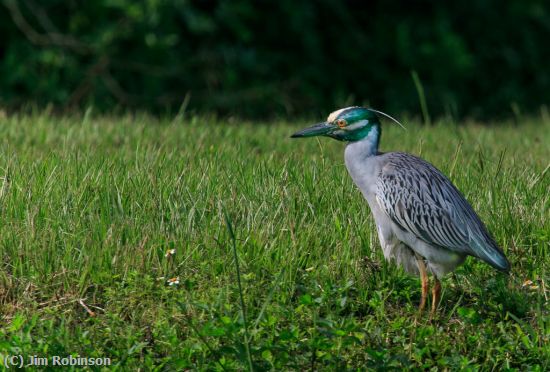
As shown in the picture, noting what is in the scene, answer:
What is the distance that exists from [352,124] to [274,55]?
760 cm

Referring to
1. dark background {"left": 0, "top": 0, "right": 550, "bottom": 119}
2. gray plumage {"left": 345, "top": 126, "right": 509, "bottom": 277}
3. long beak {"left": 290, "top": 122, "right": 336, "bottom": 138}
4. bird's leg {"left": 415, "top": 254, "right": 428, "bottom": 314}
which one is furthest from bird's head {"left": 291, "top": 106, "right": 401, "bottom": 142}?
dark background {"left": 0, "top": 0, "right": 550, "bottom": 119}

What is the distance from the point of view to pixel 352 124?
16.1 ft

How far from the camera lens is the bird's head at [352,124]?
4.90 m

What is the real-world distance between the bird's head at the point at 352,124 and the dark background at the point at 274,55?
5.25 m

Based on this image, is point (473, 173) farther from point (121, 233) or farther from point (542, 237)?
point (121, 233)

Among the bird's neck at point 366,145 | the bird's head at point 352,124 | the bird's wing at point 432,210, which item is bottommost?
the bird's wing at point 432,210

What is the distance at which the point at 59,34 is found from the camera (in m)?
11.1

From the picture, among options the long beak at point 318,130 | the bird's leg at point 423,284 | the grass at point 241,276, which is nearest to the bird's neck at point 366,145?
the long beak at point 318,130

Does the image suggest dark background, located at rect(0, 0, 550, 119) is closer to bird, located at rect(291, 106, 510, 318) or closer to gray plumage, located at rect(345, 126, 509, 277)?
bird, located at rect(291, 106, 510, 318)

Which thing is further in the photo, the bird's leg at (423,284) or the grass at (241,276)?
the bird's leg at (423,284)

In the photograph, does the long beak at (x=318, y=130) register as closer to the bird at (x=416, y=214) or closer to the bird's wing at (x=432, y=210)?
the bird at (x=416, y=214)

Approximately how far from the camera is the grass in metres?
4.14

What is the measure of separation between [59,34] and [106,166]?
589 cm

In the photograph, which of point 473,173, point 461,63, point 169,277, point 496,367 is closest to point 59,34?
point 461,63
